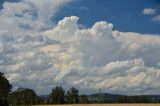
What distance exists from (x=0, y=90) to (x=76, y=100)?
86.9 meters

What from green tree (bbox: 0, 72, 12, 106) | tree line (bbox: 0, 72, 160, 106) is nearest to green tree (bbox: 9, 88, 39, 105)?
tree line (bbox: 0, 72, 160, 106)

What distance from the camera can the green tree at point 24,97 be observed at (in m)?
186

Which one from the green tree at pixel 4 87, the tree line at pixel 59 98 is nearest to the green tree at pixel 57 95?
the tree line at pixel 59 98

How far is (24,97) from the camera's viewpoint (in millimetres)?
189375

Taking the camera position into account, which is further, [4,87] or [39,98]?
[39,98]

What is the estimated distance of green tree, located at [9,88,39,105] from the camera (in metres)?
186

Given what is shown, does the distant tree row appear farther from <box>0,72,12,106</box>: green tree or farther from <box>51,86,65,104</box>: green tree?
<box>0,72,12,106</box>: green tree

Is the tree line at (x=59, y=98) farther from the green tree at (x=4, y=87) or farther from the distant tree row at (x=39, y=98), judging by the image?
the green tree at (x=4, y=87)

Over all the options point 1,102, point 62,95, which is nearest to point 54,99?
point 62,95

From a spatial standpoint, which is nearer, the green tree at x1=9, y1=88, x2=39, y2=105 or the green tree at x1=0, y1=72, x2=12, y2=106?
the green tree at x1=0, y1=72, x2=12, y2=106

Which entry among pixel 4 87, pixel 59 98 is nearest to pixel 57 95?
pixel 59 98

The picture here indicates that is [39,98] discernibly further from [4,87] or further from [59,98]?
[4,87]

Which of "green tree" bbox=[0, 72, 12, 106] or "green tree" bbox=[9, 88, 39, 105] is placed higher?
"green tree" bbox=[9, 88, 39, 105]

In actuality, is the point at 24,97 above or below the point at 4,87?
above
